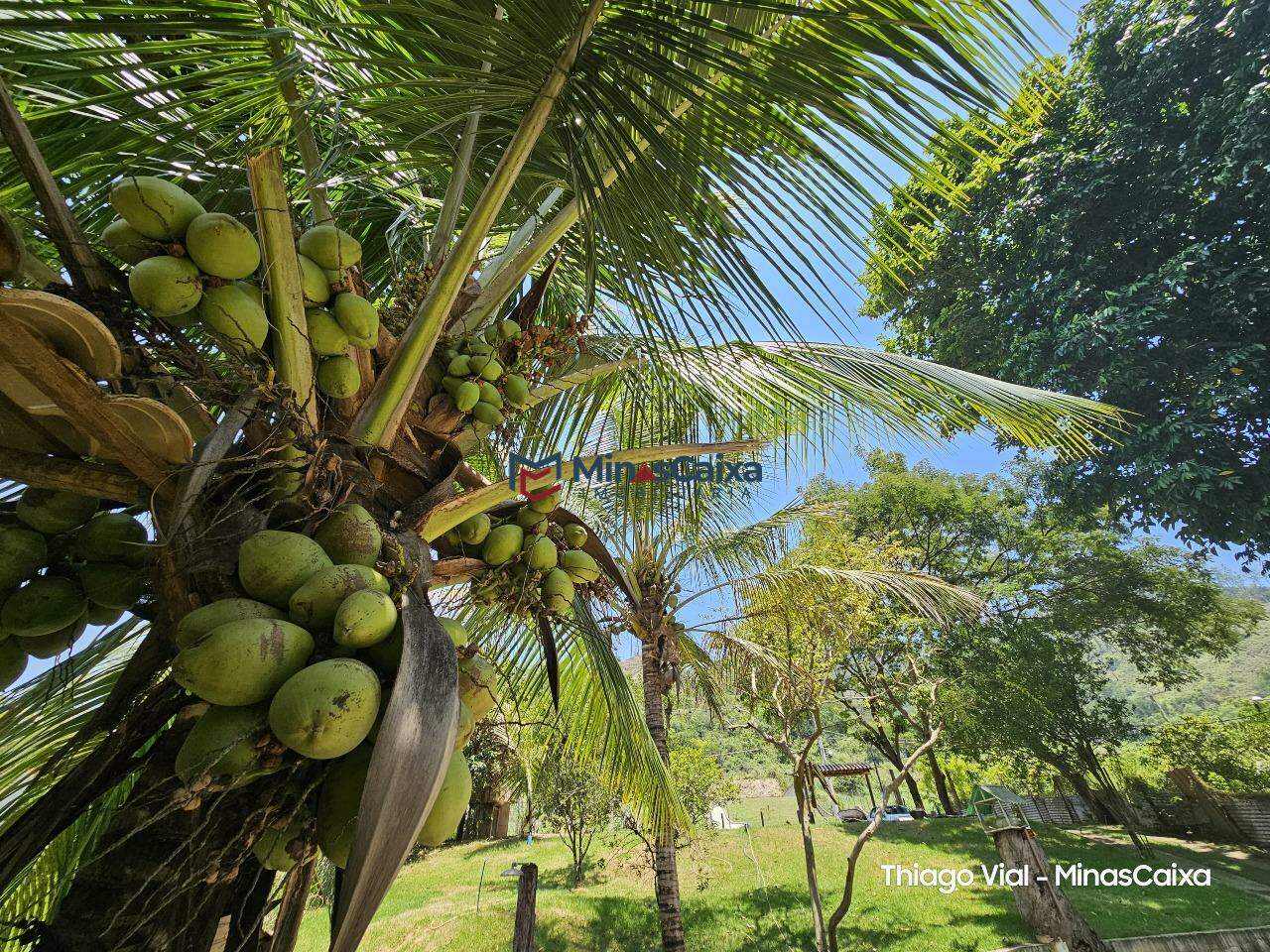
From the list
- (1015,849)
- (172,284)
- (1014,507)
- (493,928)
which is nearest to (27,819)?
(172,284)

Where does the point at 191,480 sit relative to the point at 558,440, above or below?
below

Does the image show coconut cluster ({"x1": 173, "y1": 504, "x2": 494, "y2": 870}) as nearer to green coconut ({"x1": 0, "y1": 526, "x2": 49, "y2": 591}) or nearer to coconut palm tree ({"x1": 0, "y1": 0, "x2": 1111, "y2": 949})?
coconut palm tree ({"x1": 0, "y1": 0, "x2": 1111, "y2": 949})

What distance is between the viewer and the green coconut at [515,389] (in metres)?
1.53

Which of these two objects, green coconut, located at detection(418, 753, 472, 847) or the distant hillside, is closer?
green coconut, located at detection(418, 753, 472, 847)

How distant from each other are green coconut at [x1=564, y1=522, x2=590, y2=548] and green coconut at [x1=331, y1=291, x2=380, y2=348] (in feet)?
2.24

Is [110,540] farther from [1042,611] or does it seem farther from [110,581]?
[1042,611]

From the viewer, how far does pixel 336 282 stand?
3.65ft

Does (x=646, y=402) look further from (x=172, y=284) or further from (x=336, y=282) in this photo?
(x=172, y=284)

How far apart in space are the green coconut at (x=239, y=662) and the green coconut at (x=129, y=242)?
611 mm

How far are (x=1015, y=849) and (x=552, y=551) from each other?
5.16 metres

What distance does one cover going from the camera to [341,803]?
0.68 metres

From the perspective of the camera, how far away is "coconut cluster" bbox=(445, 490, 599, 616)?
1344 mm

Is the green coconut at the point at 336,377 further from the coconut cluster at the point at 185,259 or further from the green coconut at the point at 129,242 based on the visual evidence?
the green coconut at the point at 129,242

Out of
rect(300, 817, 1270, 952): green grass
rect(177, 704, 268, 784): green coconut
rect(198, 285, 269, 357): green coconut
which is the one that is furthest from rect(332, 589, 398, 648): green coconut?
rect(300, 817, 1270, 952): green grass
